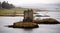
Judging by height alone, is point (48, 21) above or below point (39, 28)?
above

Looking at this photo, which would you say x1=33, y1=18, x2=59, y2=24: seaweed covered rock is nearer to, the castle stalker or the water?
the water

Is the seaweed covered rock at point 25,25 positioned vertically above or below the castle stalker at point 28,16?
below

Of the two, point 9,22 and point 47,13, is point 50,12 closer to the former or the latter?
point 47,13

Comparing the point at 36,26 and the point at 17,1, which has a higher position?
the point at 17,1

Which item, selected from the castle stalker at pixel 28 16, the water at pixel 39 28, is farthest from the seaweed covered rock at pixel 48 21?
the castle stalker at pixel 28 16

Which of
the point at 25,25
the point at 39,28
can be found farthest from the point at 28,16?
the point at 39,28

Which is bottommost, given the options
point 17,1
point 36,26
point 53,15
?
point 36,26

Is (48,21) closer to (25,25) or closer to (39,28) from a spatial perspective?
(39,28)

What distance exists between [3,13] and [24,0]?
1.53ft

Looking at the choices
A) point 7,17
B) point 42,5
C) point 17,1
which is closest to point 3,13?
point 7,17

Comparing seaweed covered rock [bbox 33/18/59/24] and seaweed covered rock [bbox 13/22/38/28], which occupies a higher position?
seaweed covered rock [bbox 33/18/59/24]

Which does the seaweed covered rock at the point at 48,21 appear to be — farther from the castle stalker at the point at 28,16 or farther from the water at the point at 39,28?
the castle stalker at the point at 28,16

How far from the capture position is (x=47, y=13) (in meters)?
3.16

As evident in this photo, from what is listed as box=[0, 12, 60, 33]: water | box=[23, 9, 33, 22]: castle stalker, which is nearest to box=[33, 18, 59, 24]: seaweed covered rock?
box=[0, 12, 60, 33]: water
